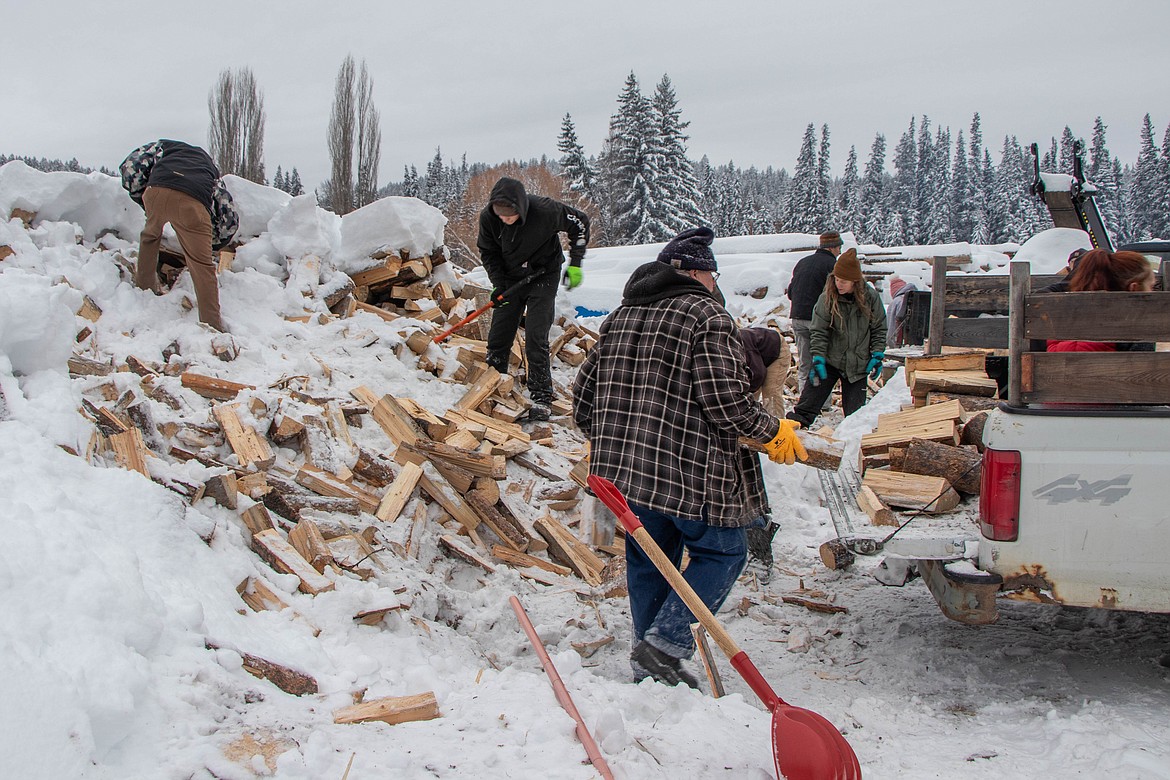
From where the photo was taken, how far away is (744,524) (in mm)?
3158

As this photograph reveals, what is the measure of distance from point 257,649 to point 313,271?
5.32 m

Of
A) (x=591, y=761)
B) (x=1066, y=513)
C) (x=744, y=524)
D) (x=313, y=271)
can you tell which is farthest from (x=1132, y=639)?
(x=313, y=271)

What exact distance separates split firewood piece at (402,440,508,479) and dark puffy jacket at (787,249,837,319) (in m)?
4.00

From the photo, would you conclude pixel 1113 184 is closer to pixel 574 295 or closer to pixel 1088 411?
pixel 574 295

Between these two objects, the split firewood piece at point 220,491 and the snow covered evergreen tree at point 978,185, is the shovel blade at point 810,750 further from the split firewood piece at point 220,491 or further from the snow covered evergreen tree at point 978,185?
the snow covered evergreen tree at point 978,185

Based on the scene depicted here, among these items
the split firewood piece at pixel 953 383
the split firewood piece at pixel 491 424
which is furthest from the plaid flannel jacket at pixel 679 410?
the split firewood piece at pixel 953 383

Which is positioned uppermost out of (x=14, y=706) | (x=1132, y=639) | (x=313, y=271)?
(x=313, y=271)

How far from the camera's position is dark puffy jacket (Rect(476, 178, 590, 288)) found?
6.28 meters

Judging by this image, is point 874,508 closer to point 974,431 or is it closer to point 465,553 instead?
point 974,431

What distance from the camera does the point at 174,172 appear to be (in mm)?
5762

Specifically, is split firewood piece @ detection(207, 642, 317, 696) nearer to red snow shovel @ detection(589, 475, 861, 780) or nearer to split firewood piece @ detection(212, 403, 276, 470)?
red snow shovel @ detection(589, 475, 861, 780)

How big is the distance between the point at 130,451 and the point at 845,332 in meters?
5.10

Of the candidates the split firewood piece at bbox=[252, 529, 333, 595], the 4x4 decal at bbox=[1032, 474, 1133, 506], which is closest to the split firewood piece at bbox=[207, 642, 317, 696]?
the split firewood piece at bbox=[252, 529, 333, 595]

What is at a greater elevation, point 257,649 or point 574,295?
point 574,295
